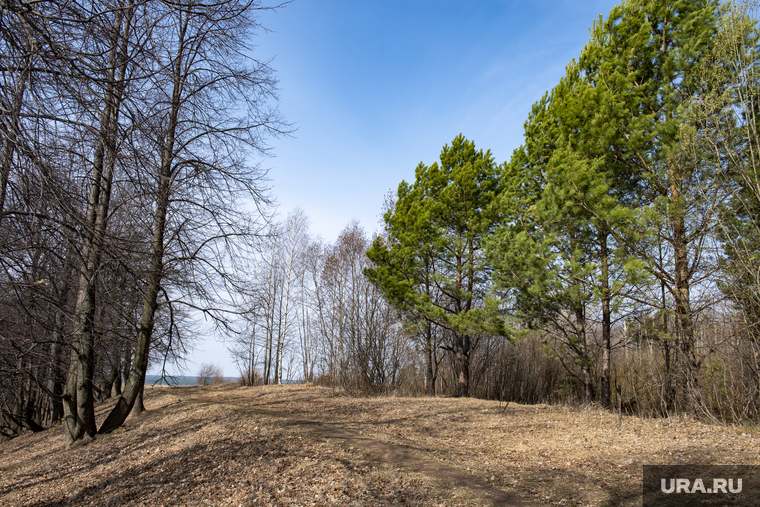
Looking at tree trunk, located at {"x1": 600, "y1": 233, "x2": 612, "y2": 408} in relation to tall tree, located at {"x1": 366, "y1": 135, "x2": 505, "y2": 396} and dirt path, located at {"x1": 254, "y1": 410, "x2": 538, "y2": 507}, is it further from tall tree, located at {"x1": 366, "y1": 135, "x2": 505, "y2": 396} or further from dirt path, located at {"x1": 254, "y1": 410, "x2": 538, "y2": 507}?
dirt path, located at {"x1": 254, "y1": 410, "x2": 538, "y2": 507}

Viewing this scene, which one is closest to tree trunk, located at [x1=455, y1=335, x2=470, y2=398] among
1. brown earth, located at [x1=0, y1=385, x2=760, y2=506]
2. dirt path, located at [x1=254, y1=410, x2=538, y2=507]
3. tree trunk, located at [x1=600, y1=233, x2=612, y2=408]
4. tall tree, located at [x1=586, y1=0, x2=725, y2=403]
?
tree trunk, located at [x1=600, y1=233, x2=612, y2=408]

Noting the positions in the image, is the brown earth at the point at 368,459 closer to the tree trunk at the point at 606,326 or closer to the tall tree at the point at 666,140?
the tree trunk at the point at 606,326

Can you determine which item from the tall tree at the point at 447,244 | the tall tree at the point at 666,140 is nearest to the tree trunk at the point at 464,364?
the tall tree at the point at 447,244

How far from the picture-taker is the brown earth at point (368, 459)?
3.75 metres

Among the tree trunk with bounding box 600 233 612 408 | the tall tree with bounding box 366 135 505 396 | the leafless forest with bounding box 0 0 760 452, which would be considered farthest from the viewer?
the tall tree with bounding box 366 135 505 396

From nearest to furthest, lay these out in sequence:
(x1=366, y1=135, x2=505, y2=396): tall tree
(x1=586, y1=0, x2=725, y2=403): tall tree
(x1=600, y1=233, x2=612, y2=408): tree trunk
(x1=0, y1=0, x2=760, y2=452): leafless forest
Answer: (x1=0, y1=0, x2=760, y2=452): leafless forest
(x1=586, y1=0, x2=725, y2=403): tall tree
(x1=600, y1=233, x2=612, y2=408): tree trunk
(x1=366, y1=135, x2=505, y2=396): tall tree

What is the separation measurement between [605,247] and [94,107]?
915cm

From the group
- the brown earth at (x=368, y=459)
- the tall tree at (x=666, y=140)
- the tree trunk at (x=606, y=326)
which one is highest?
the tall tree at (x=666, y=140)

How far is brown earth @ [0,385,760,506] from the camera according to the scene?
12.3 feet

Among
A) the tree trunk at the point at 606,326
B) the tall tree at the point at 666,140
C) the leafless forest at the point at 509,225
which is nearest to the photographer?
the leafless forest at the point at 509,225

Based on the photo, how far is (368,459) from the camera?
454cm

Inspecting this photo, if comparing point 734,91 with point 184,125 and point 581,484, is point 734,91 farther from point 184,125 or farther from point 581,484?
point 184,125

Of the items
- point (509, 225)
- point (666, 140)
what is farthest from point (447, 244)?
point (666, 140)

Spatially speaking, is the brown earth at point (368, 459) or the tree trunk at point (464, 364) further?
the tree trunk at point (464, 364)
